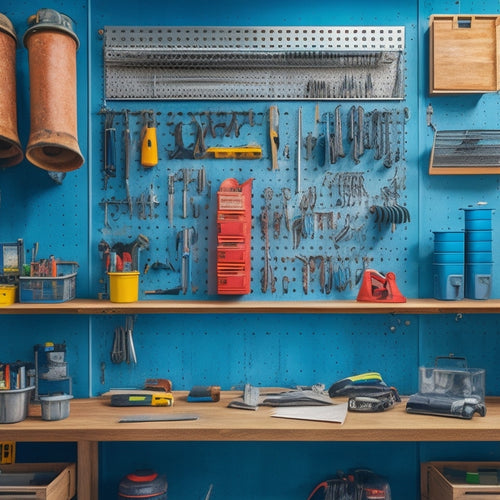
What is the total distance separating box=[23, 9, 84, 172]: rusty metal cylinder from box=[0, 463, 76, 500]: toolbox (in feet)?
4.79

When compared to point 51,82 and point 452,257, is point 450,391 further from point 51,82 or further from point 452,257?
point 51,82

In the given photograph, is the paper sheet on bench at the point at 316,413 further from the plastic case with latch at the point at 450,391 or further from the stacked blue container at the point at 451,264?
the stacked blue container at the point at 451,264

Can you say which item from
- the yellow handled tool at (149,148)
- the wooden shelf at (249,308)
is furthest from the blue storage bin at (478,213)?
the yellow handled tool at (149,148)

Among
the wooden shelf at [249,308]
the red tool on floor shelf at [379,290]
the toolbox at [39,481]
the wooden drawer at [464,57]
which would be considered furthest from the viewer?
the wooden drawer at [464,57]

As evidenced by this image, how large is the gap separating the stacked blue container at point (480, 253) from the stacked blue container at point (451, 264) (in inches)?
2.4

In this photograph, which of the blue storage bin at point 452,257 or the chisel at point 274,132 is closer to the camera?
the blue storage bin at point 452,257

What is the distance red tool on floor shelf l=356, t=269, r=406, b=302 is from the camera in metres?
2.55

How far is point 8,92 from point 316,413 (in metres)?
2.05

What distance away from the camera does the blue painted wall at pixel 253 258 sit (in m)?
2.72

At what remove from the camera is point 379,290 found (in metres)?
2.58

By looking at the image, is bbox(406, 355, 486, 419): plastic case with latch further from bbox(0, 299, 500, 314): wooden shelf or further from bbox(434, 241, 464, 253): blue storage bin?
bbox(434, 241, 464, 253): blue storage bin

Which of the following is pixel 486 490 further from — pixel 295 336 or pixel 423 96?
pixel 423 96

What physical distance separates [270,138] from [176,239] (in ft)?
2.32

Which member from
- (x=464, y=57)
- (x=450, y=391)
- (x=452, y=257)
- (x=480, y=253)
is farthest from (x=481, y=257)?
(x=464, y=57)
